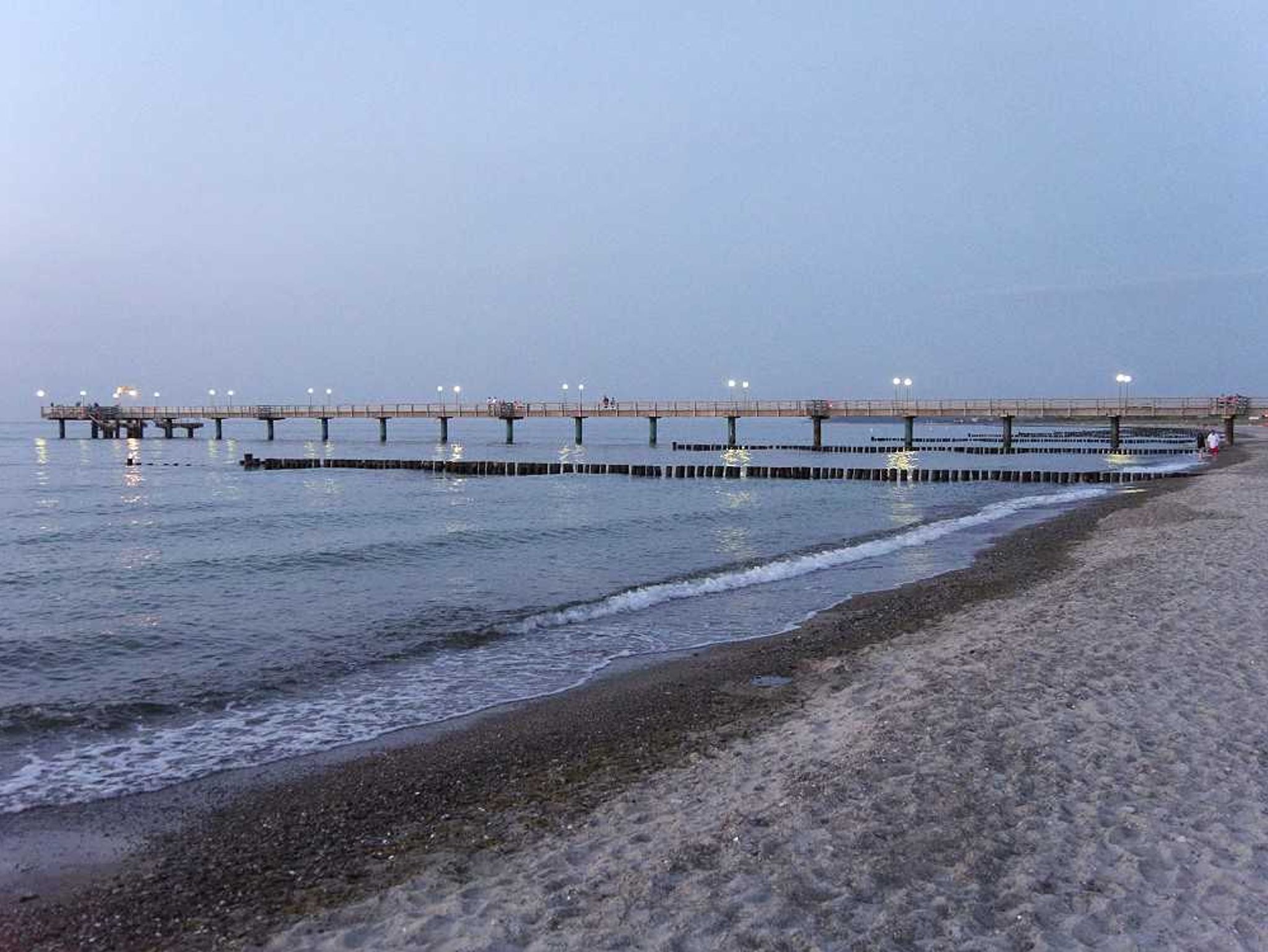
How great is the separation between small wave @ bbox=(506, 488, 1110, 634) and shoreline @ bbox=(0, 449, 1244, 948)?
10.8 ft

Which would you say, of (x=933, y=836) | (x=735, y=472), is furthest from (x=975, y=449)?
(x=933, y=836)

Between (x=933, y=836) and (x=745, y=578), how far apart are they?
13.0m

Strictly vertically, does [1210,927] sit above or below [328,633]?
above

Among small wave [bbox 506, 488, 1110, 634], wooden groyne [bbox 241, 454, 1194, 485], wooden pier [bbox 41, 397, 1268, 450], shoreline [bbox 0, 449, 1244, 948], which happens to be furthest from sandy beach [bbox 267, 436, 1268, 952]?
wooden pier [bbox 41, 397, 1268, 450]

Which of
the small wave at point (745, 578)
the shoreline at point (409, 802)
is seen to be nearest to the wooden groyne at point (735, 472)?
the small wave at point (745, 578)

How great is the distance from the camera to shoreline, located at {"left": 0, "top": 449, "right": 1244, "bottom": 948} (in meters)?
5.38

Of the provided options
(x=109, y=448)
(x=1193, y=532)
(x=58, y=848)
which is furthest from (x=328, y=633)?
(x=109, y=448)

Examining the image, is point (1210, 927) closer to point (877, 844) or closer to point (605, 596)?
point (877, 844)

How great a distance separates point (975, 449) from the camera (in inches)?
2820

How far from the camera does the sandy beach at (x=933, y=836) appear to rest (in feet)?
15.3

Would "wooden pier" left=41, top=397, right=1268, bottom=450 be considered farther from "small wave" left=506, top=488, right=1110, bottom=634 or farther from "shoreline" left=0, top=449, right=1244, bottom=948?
"shoreline" left=0, top=449, right=1244, bottom=948

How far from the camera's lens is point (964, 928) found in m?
4.55

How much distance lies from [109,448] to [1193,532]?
98159 millimetres

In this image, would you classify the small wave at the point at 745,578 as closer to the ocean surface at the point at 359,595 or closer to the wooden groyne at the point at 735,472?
the ocean surface at the point at 359,595
